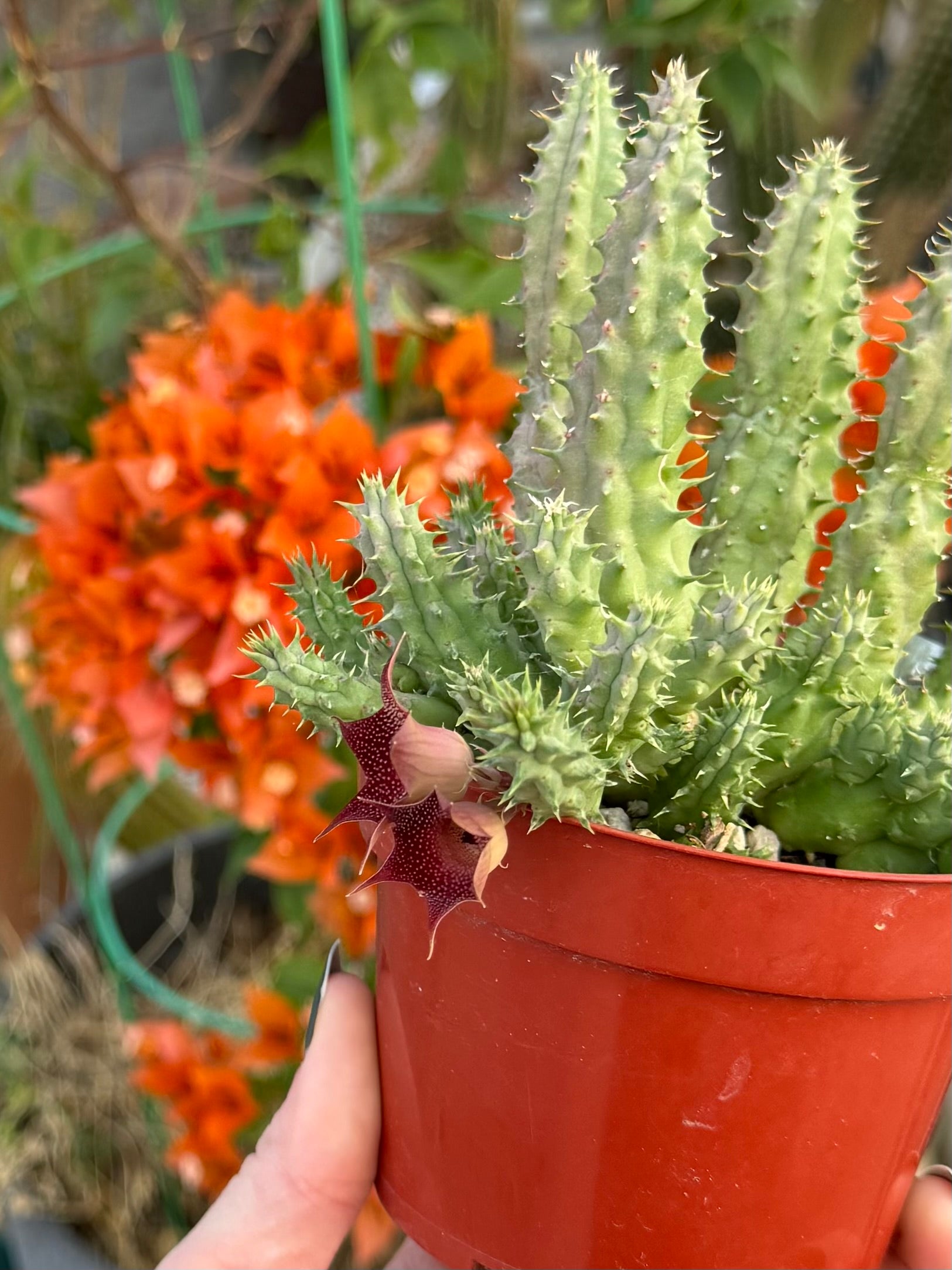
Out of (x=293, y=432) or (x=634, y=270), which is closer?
(x=634, y=270)

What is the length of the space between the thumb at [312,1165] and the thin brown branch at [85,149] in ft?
2.03

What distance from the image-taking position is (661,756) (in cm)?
42

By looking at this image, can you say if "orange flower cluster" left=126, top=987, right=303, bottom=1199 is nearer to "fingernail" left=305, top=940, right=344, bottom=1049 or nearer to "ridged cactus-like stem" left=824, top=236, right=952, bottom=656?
"fingernail" left=305, top=940, right=344, bottom=1049

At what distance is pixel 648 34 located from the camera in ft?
2.53

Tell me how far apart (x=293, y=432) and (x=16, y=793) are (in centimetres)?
103

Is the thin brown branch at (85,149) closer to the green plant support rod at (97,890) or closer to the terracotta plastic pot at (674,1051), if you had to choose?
the green plant support rod at (97,890)

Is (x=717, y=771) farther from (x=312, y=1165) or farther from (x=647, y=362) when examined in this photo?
(x=312, y=1165)

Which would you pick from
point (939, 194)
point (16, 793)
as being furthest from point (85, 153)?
point (16, 793)

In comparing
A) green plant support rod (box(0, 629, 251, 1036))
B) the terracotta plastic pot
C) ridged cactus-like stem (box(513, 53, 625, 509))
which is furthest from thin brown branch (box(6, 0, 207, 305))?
the terracotta plastic pot

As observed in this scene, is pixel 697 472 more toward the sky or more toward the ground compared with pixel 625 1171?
more toward the sky

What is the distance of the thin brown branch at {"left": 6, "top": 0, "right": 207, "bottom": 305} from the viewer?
0.81m

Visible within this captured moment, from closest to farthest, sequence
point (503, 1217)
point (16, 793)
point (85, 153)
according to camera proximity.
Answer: point (503, 1217) < point (85, 153) < point (16, 793)

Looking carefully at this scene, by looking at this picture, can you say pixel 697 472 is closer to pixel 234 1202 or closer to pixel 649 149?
pixel 649 149

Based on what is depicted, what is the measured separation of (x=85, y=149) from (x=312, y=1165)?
771mm
